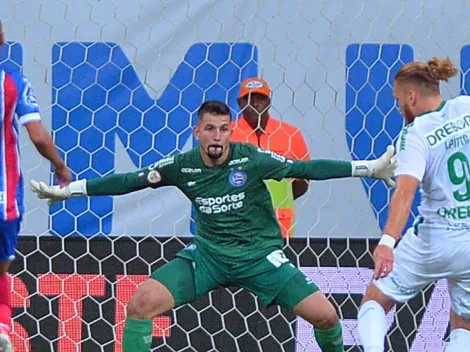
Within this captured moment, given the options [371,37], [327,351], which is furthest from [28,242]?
[371,37]

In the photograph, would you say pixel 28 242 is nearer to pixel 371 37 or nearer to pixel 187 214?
pixel 187 214

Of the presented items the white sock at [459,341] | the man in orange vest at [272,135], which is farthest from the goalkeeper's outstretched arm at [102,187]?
the white sock at [459,341]

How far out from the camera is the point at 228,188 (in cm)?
473

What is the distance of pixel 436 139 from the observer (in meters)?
4.21

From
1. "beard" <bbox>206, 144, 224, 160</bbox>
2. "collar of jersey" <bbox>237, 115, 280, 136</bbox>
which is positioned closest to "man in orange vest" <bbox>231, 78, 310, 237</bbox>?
"collar of jersey" <bbox>237, 115, 280, 136</bbox>

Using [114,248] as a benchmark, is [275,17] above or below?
above

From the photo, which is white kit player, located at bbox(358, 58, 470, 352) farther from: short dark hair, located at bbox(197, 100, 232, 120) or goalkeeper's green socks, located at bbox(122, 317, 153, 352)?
goalkeeper's green socks, located at bbox(122, 317, 153, 352)

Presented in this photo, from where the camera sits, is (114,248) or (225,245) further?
(114,248)

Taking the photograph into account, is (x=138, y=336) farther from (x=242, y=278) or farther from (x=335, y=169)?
(x=335, y=169)

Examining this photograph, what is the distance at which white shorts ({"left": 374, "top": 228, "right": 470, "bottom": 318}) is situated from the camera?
4.31 meters

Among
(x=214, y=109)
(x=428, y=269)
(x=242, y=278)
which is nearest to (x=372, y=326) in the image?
(x=428, y=269)

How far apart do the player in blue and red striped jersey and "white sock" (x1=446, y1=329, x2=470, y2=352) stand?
1708 millimetres

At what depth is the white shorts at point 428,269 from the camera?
Result: 431 centimetres

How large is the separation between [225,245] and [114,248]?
2.56ft
